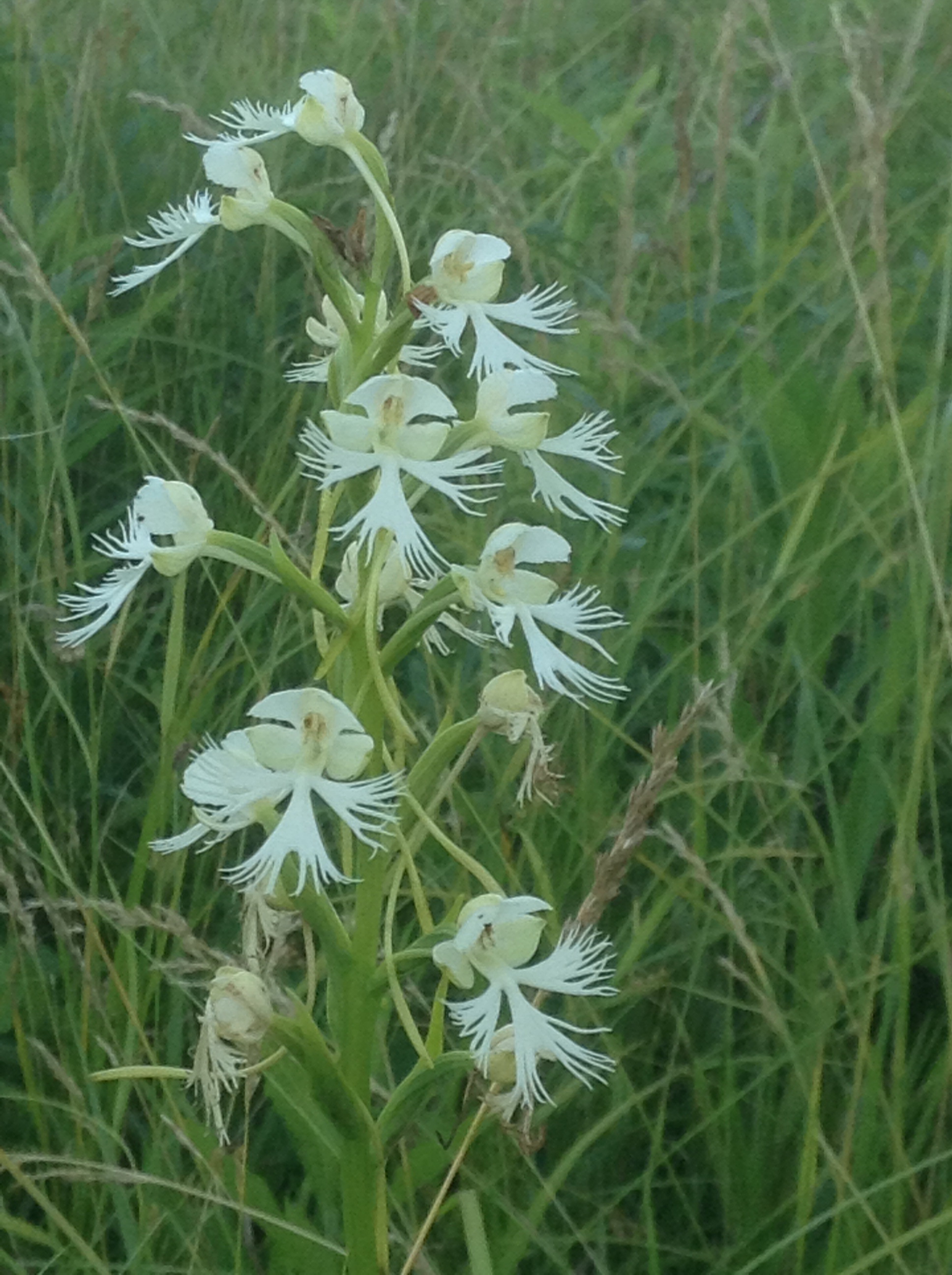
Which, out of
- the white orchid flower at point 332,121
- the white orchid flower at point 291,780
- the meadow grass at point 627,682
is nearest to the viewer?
the white orchid flower at point 291,780

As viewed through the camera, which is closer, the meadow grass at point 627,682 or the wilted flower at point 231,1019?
the wilted flower at point 231,1019

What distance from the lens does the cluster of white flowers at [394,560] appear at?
841mm

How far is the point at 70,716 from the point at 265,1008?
0.45 meters

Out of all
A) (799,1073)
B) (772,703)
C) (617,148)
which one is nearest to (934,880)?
(772,703)

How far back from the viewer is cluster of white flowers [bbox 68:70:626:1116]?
2.76ft

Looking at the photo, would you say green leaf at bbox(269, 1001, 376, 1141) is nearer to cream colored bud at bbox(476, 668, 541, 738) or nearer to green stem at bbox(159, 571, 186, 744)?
cream colored bud at bbox(476, 668, 541, 738)

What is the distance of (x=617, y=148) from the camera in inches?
80.7

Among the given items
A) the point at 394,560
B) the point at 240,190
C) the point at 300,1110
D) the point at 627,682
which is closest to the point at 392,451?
the point at 394,560

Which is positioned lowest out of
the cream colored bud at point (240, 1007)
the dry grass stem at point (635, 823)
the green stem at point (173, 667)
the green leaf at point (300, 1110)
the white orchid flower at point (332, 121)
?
the green leaf at point (300, 1110)

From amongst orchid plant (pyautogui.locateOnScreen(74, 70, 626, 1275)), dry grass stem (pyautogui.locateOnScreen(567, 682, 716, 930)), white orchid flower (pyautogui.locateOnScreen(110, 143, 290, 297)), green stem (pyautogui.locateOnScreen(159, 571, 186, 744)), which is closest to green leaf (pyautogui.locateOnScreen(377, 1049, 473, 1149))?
orchid plant (pyautogui.locateOnScreen(74, 70, 626, 1275))

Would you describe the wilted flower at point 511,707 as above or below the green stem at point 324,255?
below

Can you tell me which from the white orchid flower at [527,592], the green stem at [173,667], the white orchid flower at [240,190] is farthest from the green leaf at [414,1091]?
the white orchid flower at [240,190]

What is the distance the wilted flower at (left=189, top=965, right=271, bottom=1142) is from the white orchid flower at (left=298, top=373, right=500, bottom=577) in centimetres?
25

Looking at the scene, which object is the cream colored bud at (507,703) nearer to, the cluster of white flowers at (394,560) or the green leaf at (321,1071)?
the cluster of white flowers at (394,560)
